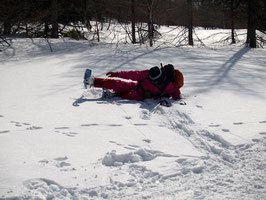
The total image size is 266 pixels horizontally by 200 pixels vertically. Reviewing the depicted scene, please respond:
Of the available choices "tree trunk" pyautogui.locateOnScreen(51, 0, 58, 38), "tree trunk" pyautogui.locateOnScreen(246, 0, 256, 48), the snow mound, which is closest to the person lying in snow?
the snow mound

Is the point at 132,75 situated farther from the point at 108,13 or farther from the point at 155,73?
Result: the point at 108,13

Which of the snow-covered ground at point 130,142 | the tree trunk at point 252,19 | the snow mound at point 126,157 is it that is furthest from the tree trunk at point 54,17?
the snow mound at point 126,157

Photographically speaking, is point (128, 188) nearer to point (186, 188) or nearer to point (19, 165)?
point (186, 188)

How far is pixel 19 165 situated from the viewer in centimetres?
273

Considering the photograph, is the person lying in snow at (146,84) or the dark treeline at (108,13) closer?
the person lying in snow at (146,84)

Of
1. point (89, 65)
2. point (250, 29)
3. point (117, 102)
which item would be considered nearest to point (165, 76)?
point (117, 102)

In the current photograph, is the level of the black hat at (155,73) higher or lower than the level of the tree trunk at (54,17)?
lower

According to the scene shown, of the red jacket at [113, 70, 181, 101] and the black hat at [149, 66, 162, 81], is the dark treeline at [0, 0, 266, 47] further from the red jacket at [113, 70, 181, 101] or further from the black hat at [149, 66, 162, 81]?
the black hat at [149, 66, 162, 81]

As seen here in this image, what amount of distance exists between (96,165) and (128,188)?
0.50 metres

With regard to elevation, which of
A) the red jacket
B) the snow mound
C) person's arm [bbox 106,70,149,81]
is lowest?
the snow mound

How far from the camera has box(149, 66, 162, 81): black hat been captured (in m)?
4.88

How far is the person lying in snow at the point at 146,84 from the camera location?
16.5 feet

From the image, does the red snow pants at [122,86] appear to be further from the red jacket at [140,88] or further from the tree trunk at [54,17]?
the tree trunk at [54,17]

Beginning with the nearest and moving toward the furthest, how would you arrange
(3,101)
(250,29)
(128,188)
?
(128,188) < (3,101) < (250,29)
